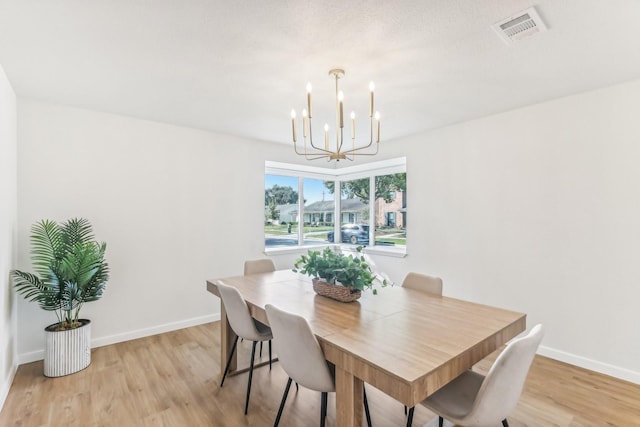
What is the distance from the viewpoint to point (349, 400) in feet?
4.45

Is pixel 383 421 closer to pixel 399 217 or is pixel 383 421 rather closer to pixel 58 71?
pixel 399 217

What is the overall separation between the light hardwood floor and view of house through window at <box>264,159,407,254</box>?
223 cm

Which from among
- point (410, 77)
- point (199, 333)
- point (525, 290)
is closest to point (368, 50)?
point (410, 77)

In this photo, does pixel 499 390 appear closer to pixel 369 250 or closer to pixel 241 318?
pixel 241 318

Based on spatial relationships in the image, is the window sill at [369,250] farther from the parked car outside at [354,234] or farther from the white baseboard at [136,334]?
the white baseboard at [136,334]

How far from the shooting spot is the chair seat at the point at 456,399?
54.9 inches

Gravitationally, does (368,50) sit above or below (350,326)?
above

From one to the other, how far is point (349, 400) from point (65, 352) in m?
2.62

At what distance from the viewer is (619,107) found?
8.27 feet

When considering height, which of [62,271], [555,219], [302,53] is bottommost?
[62,271]

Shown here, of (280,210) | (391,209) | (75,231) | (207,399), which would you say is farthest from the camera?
(280,210)

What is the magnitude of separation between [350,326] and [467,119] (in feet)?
9.33

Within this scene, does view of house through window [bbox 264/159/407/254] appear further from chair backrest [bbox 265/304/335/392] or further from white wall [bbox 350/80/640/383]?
chair backrest [bbox 265/304/335/392]

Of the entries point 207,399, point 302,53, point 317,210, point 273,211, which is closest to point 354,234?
point 317,210
